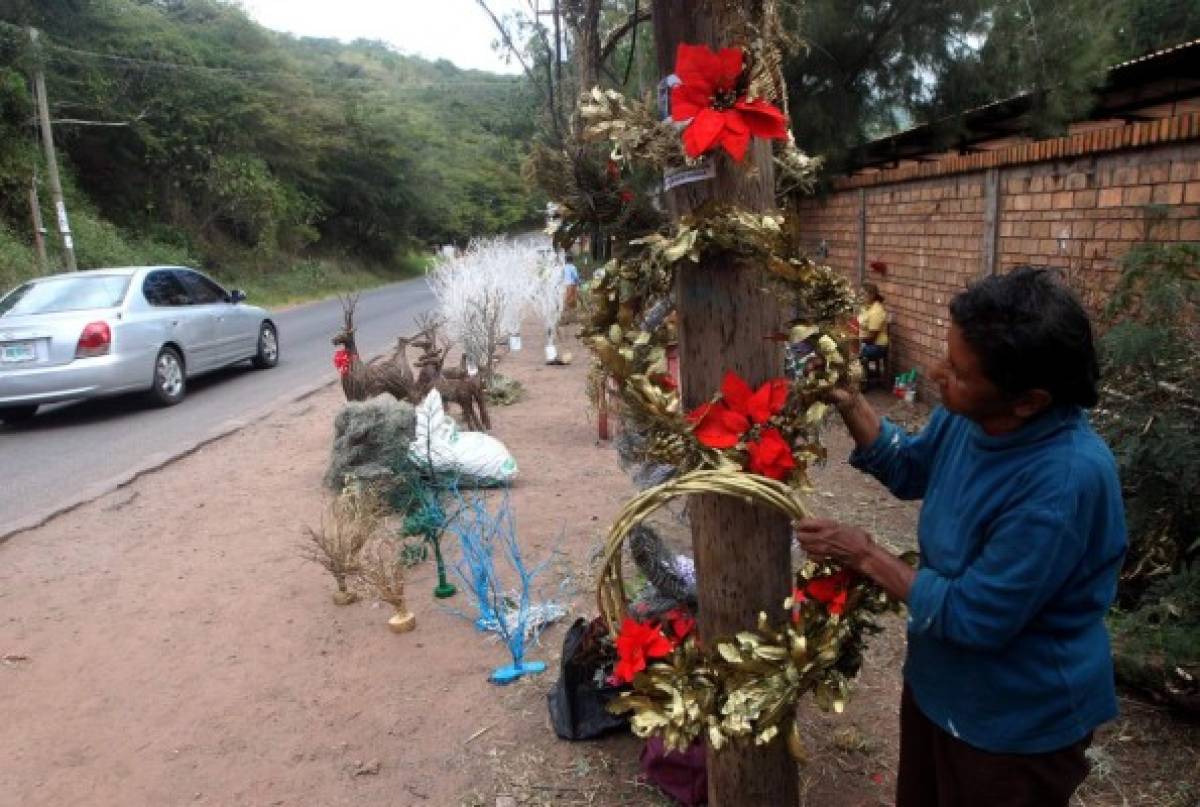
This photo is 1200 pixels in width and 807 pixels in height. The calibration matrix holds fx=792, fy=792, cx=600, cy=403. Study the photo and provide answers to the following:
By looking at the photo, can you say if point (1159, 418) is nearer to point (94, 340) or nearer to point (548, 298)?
point (94, 340)

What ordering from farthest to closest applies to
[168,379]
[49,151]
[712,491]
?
[49,151]
[168,379]
[712,491]

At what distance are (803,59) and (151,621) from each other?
7600mm

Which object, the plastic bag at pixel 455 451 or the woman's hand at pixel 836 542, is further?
the plastic bag at pixel 455 451

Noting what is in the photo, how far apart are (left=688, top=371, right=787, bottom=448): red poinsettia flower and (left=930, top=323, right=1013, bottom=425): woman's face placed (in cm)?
35

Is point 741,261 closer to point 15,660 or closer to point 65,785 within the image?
point 65,785

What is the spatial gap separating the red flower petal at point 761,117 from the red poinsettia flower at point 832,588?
2.84 ft

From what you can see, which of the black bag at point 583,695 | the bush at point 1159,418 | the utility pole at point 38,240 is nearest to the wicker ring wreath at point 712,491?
the black bag at point 583,695

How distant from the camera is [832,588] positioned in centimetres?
159

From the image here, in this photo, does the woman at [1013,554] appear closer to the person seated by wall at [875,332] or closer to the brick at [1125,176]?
the brick at [1125,176]

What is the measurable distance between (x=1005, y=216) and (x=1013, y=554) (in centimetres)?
489

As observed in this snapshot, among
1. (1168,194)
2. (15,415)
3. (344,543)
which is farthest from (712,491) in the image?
(15,415)

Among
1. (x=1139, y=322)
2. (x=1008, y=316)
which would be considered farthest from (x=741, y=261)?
(x=1139, y=322)

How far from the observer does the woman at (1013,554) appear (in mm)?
1222

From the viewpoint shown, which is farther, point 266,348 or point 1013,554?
point 266,348
